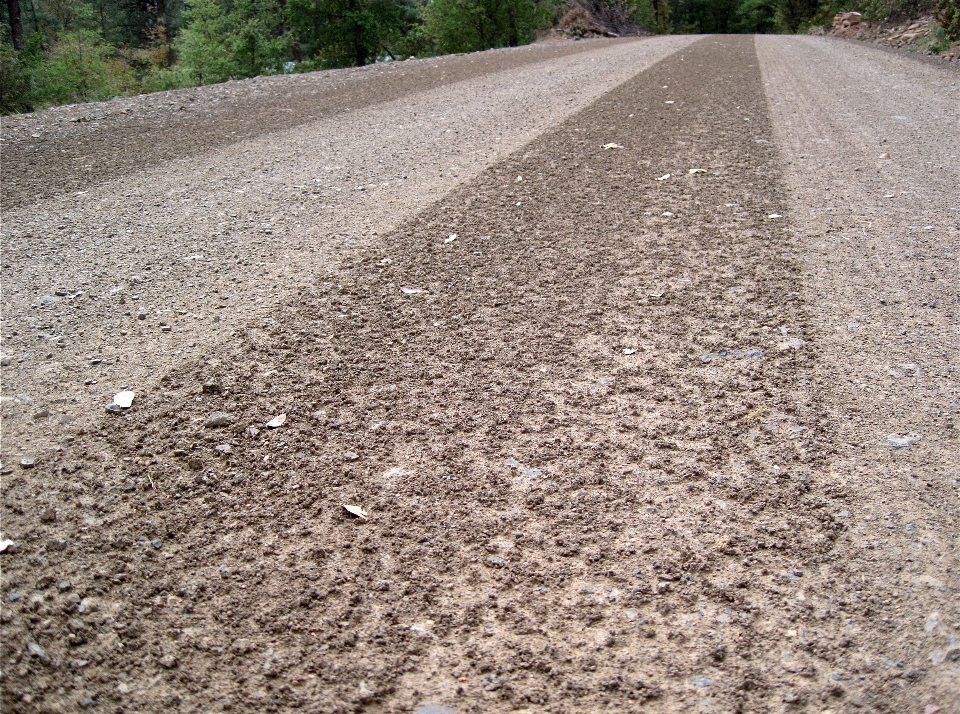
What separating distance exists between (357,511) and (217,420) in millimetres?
818

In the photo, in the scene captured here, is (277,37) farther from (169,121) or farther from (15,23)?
(169,121)

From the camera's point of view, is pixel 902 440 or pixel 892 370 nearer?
pixel 902 440

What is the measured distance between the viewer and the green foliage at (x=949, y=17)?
16406 mm

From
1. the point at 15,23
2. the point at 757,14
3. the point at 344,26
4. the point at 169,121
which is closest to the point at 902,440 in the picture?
the point at 169,121

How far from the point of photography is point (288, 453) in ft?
9.04

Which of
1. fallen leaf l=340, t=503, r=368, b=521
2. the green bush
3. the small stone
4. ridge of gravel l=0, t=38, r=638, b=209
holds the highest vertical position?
the green bush

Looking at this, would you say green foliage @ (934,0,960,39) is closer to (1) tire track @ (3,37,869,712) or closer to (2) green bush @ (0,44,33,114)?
(1) tire track @ (3,37,869,712)

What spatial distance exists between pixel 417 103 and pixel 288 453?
8.08 m

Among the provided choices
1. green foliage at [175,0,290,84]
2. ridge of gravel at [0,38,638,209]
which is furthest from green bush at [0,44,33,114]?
green foliage at [175,0,290,84]

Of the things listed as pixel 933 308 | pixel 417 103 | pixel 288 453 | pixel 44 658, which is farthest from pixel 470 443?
pixel 417 103

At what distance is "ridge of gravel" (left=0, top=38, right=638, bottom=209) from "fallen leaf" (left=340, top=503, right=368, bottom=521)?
486 centimetres

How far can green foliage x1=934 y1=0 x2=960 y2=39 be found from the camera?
16.4 m

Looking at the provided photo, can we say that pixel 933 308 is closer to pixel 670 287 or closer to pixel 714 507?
pixel 670 287

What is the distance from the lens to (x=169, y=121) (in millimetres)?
8945
